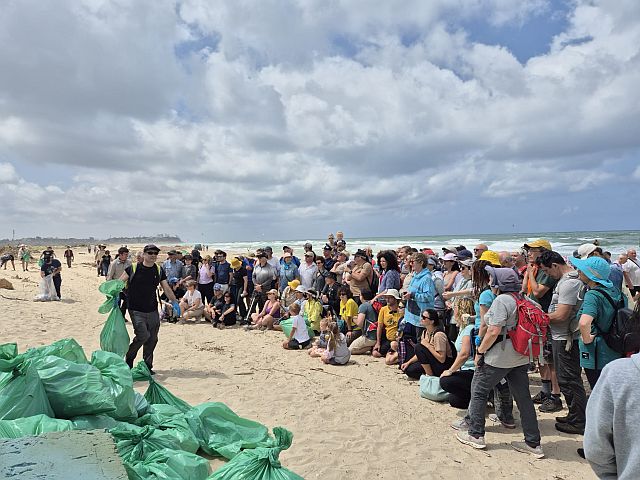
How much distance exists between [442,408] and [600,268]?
218 cm

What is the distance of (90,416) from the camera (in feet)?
9.45

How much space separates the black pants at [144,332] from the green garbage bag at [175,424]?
2136 mm

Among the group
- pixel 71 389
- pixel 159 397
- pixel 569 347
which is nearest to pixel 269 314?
pixel 159 397

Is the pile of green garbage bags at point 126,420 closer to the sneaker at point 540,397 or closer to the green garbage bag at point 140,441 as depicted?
the green garbage bag at point 140,441

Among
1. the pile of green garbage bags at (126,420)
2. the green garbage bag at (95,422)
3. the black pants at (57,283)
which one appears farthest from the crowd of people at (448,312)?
the black pants at (57,283)

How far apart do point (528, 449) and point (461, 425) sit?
0.60m

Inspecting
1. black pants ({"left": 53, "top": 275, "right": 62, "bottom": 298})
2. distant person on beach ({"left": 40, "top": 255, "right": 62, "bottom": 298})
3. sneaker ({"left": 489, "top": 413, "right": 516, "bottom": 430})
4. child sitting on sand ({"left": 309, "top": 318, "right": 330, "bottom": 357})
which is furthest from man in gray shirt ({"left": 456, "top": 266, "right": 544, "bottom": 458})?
black pants ({"left": 53, "top": 275, "right": 62, "bottom": 298})

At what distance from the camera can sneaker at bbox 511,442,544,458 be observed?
3.54 metres

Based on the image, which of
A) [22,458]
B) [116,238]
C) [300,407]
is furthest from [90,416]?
[116,238]

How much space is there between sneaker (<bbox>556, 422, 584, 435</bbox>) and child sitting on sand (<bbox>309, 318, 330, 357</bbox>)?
334 centimetres

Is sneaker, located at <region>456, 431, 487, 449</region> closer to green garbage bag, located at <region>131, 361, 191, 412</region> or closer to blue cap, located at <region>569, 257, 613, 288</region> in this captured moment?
blue cap, located at <region>569, 257, 613, 288</region>

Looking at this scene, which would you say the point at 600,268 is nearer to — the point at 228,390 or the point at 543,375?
the point at 543,375

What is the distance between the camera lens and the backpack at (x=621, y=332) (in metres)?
2.76

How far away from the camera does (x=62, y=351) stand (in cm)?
335
